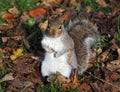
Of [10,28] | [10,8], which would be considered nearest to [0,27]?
[10,28]

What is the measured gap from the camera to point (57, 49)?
3.69m

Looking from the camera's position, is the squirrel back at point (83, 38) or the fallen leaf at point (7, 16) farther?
the fallen leaf at point (7, 16)

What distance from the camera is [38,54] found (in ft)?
14.5

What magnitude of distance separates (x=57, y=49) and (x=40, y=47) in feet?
2.77

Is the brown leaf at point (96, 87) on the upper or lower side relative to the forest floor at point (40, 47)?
lower

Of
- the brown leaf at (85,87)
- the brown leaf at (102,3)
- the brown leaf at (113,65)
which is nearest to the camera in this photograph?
the brown leaf at (85,87)

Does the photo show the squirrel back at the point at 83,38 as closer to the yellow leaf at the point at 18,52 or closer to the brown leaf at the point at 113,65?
the brown leaf at the point at 113,65

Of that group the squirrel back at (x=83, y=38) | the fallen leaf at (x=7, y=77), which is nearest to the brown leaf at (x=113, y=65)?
the squirrel back at (x=83, y=38)

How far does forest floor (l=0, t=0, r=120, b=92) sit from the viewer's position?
13.0ft

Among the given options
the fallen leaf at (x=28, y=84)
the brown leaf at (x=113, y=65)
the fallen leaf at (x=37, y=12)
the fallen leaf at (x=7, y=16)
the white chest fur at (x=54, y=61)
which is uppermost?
the fallen leaf at (x=7, y=16)

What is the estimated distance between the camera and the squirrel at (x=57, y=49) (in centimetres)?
363

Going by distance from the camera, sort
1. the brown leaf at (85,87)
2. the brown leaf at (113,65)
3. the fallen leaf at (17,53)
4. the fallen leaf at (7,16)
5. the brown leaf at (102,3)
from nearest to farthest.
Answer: the brown leaf at (85,87) → the brown leaf at (113,65) → the fallen leaf at (17,53) → the fallen leaf at (7,16) → the brown leaf at (102,3)

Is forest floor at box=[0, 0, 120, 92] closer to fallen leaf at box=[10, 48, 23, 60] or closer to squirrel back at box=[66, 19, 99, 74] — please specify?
fallen leaf at box=[10, 48, 23, 60]

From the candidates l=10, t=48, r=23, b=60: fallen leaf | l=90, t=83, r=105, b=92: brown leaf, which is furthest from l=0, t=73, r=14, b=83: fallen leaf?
l=90, t=83, r=105, b=92: brown leaf
